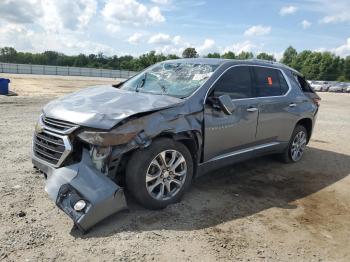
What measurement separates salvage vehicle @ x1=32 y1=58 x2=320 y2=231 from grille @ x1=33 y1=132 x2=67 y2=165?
1cm

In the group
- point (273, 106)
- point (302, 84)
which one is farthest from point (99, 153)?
point (302, 84)

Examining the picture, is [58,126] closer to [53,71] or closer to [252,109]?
[252,109]

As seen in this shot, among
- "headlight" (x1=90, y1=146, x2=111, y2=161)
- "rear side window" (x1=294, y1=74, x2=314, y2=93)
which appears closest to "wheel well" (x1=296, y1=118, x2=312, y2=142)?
"rear side window" (x1=294, y1=74, x2=314, y2=93)

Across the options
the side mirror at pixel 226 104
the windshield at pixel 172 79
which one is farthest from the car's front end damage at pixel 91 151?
the side mirror at pixel 226 104

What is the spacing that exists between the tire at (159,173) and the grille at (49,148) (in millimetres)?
752

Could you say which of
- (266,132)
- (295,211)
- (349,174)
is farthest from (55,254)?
(349,174)

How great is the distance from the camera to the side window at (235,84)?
4.86 meters

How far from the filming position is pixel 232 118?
4.88 metres

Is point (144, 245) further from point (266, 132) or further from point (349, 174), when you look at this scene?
point (349, 174)

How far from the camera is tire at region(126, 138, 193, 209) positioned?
12.6 ft

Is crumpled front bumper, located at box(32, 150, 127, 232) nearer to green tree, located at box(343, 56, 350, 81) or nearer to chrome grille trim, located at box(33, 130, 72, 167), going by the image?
chrome grille trim, located at box(33, 130, 72, 167)

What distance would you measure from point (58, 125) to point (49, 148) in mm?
310

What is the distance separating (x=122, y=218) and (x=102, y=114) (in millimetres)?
1157

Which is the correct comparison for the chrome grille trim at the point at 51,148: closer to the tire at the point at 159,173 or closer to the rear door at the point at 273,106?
the tire at the point at 159,173
